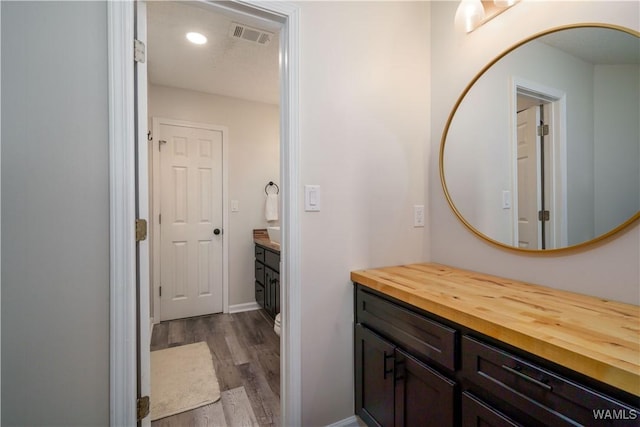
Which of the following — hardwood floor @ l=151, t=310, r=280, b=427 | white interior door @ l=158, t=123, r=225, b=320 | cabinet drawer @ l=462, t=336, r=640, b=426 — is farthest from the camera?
white interior door @ l=158, t=123, r=225, b=320

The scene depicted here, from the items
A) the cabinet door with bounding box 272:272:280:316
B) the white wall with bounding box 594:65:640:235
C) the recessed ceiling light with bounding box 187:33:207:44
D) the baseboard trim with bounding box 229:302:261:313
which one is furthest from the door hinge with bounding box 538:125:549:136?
the baseboard trim with bounding box 229:302:261:313

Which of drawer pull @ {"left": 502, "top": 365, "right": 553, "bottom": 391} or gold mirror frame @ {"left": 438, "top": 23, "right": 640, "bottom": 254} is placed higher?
gold mirror frame @ {"left": 438, "top": 23, "right": 640, "bottom": 254}

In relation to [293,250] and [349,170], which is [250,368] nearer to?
[293,250]

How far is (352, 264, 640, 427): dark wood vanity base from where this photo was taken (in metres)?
0.62

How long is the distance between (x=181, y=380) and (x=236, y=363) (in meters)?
0.38

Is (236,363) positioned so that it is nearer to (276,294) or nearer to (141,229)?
(276,294)

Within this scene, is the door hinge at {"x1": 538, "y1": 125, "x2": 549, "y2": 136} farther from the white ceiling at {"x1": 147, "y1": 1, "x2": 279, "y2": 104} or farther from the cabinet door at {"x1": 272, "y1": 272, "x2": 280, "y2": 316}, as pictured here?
the cabinet door at {"x1": 272, "y1": 272, "x2": 280, "y2": 316}

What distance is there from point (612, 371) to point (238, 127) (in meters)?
3.42

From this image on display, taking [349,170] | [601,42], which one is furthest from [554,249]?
[349,170]

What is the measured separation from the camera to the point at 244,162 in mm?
3326

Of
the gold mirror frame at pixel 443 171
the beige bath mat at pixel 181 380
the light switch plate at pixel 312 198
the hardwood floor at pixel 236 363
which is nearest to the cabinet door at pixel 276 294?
the hardwood floor at pixel 236 363

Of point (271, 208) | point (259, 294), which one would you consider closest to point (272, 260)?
point (259, 294)

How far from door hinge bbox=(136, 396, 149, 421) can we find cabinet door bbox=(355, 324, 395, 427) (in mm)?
955

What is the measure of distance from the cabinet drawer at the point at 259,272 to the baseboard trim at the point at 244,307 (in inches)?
13.1
